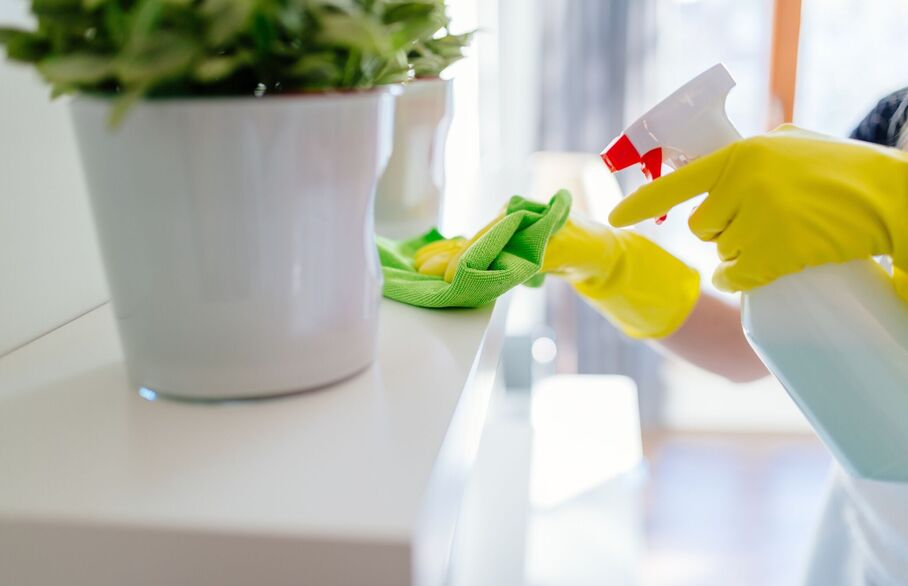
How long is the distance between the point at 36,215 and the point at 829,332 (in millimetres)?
454

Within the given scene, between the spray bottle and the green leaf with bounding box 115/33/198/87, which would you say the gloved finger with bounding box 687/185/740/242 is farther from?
the green leaf with bounding box 115/33/198/87

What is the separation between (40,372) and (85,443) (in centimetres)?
10

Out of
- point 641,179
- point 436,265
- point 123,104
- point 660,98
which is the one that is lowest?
point 641,179

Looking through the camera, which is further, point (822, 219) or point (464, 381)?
point (822, 219)

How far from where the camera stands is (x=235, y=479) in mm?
297

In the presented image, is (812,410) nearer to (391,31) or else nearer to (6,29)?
(391,31)

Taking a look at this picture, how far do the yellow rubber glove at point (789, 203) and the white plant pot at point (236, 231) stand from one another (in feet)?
0.76

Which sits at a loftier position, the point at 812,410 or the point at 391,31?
the point at 391,31

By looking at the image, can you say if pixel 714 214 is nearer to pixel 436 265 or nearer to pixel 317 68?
pixel 436 265

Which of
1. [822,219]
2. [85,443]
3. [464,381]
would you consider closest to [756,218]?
[822,219]

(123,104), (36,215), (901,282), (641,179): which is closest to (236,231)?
(123,104)

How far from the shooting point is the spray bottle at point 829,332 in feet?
1.57

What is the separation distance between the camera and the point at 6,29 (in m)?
0.31

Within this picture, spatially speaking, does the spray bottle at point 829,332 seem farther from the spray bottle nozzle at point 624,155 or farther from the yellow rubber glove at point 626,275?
the yellow rubber glove at point 626,275
